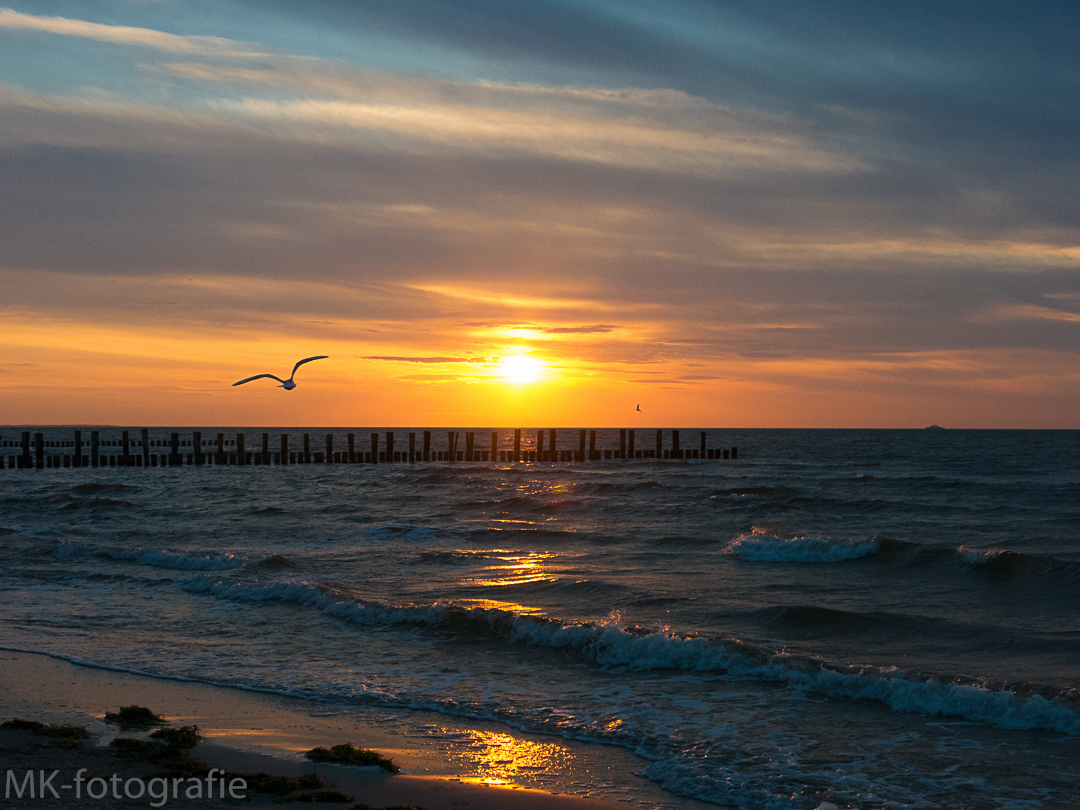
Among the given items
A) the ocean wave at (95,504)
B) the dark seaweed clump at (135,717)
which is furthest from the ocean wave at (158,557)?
the ocean wave at (95,504)

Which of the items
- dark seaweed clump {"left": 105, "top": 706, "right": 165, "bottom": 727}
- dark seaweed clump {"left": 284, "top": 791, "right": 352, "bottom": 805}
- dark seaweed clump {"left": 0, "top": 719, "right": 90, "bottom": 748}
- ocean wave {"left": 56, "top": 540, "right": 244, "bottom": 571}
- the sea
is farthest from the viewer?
ocean wave {"left": 56, "top": 540, "right": 244, "bottom": 571}

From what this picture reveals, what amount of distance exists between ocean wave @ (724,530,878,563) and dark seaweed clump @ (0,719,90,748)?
46.0ft

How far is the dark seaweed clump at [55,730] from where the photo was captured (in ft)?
23.5

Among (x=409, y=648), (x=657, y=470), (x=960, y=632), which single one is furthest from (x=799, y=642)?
(x=657, y=470)

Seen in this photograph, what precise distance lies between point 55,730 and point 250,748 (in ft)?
5.33

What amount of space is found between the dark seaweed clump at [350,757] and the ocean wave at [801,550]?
42.6 ft

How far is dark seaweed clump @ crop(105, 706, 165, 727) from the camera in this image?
25.7ft

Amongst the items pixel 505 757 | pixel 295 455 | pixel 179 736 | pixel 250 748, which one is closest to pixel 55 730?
pixel 179 736

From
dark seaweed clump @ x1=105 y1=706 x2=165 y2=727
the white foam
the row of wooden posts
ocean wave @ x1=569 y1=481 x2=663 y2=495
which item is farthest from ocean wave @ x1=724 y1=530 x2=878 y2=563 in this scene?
the row of wooden posts

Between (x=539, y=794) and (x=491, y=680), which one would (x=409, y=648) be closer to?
(x=491, y=680)

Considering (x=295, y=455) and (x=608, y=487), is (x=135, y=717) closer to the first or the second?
(x=608, y=487)

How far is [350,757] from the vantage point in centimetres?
700

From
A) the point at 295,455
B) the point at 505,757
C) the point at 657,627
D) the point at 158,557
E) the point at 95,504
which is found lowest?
the point at 95,504

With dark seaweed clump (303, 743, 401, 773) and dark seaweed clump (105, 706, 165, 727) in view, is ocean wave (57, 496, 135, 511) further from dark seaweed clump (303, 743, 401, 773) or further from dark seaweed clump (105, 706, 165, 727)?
dark seaweed clump (303, 743, 401, 773)
